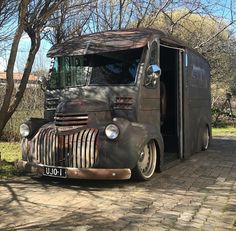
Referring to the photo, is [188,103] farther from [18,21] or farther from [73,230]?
[73,230]

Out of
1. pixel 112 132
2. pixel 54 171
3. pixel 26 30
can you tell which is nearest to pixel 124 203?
pixel 112 132

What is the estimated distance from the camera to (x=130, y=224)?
566 cm

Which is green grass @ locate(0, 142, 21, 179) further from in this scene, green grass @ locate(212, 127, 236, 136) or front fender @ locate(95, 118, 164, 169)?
green grass @ locate(212, 127, 236, 136)

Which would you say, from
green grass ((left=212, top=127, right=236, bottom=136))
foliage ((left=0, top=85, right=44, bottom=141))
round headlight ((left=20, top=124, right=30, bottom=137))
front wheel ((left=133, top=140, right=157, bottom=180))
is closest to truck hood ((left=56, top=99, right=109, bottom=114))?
round headlight ((left=20, top=124, right=30, bottom=137))

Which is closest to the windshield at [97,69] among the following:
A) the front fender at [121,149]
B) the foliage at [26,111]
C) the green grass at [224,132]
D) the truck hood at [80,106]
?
the truck hood at [80,106]

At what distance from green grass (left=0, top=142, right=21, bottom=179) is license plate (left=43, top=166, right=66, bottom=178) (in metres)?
1.40

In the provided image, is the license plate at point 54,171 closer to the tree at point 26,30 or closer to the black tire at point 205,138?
the tree at point 26,30

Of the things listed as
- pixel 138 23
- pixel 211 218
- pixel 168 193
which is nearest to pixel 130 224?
pixel 211 218

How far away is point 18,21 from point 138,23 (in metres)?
6.97

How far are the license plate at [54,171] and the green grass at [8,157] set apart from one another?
1.40m

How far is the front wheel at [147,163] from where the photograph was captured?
26.4 ft

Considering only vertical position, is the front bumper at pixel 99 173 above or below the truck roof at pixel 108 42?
below

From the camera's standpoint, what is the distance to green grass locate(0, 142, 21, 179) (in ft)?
30.0

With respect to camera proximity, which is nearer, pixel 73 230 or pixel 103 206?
pixel 73 230
